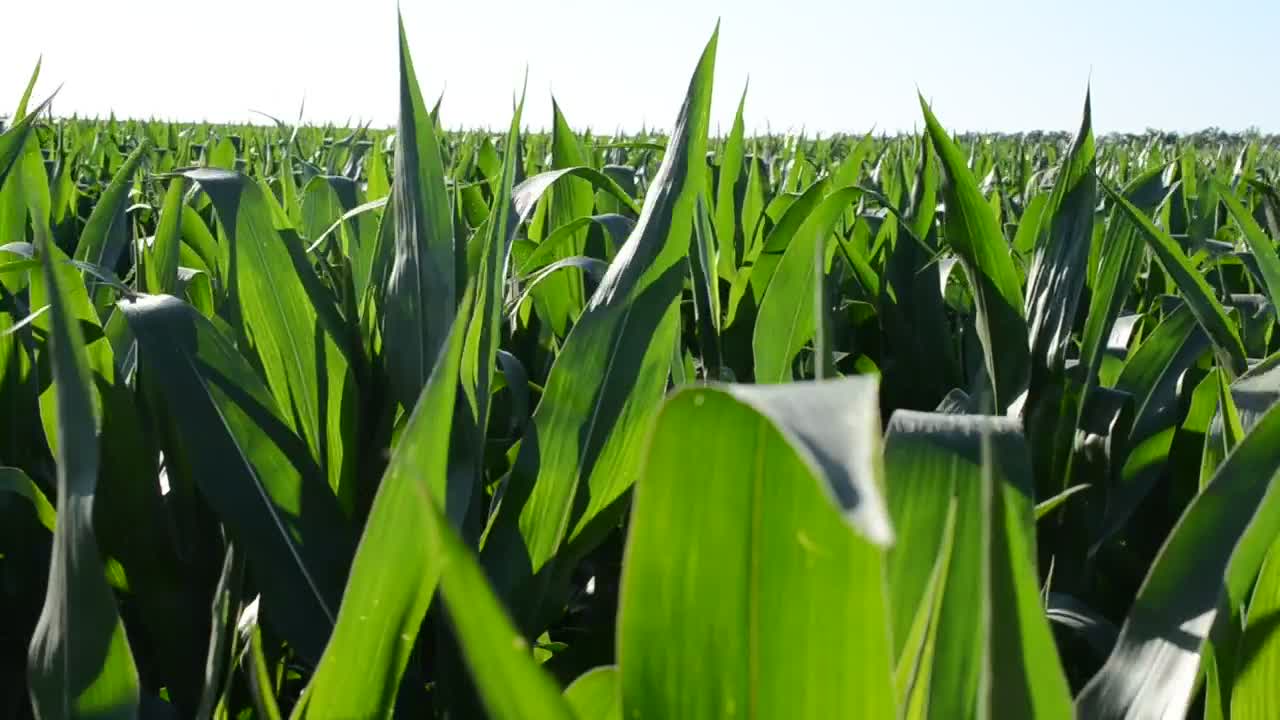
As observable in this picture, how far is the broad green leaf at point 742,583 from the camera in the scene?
0.24m

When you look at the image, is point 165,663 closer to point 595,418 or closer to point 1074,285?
point 595,418

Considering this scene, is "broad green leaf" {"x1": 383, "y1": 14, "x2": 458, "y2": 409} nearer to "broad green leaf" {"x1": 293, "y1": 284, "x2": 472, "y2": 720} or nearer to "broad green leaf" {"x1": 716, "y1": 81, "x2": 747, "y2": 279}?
"broad green leaf" {"x1": 293, "y1": 284, "x2": 472, "y2": 720}

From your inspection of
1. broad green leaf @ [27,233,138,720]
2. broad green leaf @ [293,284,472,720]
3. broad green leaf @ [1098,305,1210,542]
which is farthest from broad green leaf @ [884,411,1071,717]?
broad green leaf @ [1098,305,1210,542]

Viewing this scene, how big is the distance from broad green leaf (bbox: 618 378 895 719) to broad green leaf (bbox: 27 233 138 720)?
20 centimetres

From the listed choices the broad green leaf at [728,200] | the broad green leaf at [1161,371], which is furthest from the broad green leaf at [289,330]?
the broad green leaf at [1161,371]

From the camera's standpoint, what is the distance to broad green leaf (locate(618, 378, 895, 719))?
0.24 meters

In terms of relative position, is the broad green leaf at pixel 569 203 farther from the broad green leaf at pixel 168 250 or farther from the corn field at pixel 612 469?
the broad green leaf at pixel 168 250

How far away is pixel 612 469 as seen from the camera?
597mm

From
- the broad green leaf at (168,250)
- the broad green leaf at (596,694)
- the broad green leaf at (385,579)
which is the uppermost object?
the broad green leaf at (168,250)

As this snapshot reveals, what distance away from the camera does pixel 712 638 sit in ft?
0.87

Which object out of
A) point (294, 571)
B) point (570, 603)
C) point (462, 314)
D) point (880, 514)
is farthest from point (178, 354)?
point (880, 514)

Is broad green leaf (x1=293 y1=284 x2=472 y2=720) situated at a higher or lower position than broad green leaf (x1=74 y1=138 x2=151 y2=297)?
lower

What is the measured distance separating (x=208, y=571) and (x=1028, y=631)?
1.66 ft

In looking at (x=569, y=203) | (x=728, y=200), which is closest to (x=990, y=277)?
(x=728, y=200)
